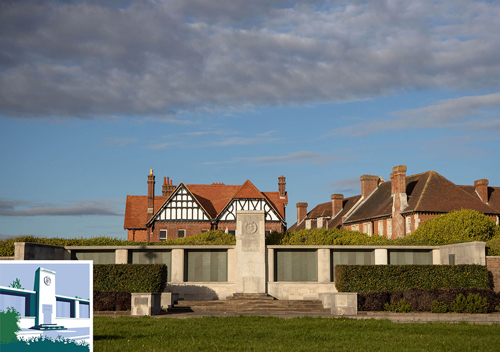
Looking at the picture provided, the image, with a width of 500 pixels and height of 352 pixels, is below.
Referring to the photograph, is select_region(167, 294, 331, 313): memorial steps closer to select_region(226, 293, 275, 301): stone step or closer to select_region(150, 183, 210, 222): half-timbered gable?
Answer: select_region(226, 293, 275, 301): stone step

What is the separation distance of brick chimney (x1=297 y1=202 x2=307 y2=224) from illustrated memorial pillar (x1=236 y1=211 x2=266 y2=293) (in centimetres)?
5380

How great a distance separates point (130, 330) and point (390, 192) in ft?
157

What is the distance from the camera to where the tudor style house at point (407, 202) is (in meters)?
51.1

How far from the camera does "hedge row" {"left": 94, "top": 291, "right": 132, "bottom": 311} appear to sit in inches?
838

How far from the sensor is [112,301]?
2150 cm

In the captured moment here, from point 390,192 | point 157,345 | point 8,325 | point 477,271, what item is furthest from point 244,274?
point 390,192

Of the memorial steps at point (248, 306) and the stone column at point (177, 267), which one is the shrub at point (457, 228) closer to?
the memorial steps at point (248, 306)

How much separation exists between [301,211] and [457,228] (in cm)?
4489

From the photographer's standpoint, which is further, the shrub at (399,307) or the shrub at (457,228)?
the shrub at (457,228)

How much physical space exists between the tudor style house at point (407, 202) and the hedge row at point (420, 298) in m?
29.8

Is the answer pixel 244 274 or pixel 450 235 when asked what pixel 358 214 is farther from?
pixel 244 274

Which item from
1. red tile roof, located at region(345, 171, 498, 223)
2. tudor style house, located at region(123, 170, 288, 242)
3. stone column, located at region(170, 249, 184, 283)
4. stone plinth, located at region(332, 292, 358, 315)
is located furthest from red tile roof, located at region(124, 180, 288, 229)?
stone plinth, located at region(332, 292, 358, 315)

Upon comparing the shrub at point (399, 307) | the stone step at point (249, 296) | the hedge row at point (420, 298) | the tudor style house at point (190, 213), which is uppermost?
the tudor style house at point (190, 213)

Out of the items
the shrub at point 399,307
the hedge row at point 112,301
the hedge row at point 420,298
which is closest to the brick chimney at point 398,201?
the hedge row at point 420,298
